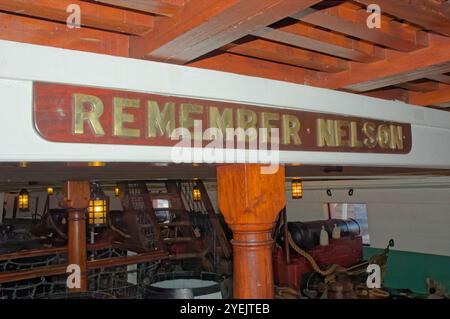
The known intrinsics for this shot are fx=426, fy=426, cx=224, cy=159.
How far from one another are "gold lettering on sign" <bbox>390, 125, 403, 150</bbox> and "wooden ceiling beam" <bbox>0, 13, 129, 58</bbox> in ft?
6.49

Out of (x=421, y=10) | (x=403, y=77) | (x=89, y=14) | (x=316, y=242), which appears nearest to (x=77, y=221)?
(x=89, y=14)

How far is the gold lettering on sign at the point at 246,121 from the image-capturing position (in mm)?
2250

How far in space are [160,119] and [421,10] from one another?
1.23 m

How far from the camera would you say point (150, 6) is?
1.66 metres

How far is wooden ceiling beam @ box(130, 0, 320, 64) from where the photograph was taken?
1.50 meters

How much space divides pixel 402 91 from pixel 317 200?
765cm

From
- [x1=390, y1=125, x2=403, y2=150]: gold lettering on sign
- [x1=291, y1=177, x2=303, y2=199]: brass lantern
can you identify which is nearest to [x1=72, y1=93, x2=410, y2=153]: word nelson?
[x1=390, y1=125, x2=403, y2=150]: gold lettering on sign

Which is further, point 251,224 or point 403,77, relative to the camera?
point 403,77

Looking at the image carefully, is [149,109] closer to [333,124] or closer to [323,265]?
[333,124]

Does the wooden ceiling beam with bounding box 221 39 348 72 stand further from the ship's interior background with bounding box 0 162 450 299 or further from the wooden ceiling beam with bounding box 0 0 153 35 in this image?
the ship's interior background with bounding box 0 162 450 299

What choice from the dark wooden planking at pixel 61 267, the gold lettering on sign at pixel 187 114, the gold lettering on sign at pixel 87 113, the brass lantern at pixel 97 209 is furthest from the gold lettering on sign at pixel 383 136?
the brass lantern at pixel 97 209

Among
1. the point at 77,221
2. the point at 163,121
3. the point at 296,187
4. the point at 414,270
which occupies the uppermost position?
the point at 163,121

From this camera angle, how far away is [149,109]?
198 centimetres

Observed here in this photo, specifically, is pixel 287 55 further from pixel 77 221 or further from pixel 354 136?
pixel 77 221
